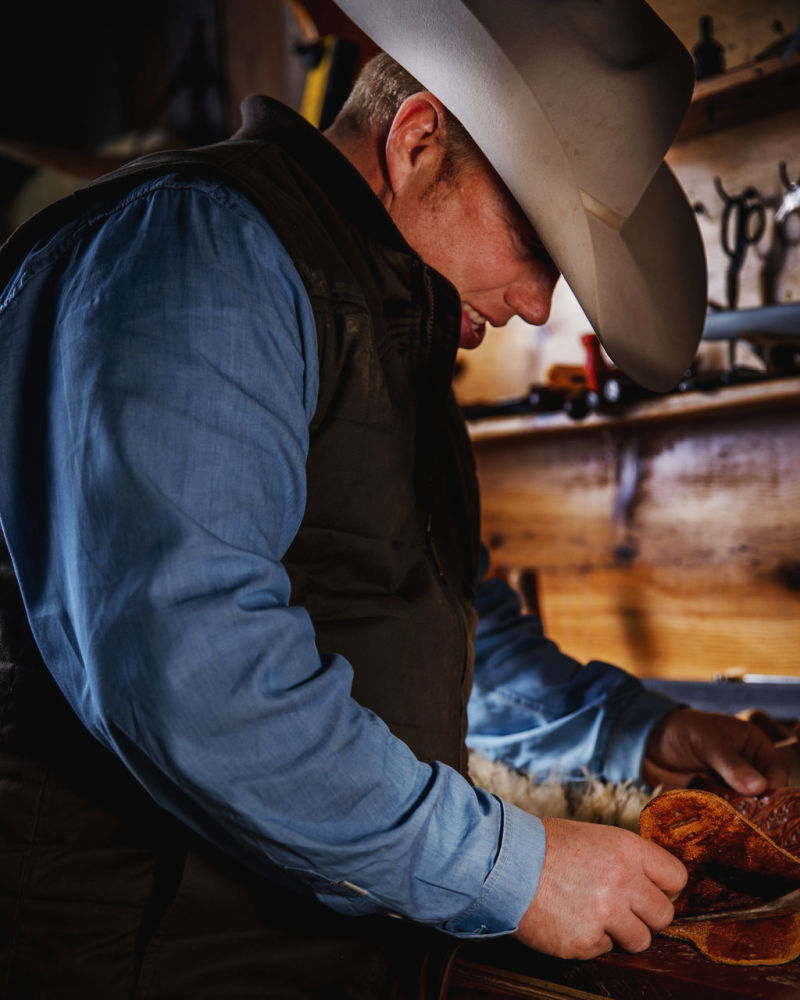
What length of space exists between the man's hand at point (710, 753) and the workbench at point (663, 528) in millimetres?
746

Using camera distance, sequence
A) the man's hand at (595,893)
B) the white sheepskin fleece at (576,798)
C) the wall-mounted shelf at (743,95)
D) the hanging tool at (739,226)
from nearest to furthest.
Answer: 1. the man's hand at (595,893)
2. the white sheepskin fleece at (576,798)
3. the wall-mounted shelf at (743,95)
4. the hanging tool at (739,226)

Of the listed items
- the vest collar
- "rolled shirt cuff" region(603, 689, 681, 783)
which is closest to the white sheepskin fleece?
"rolled shirt cuff" region(603, 689, 681, 783)

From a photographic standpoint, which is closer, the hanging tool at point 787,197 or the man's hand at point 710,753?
the man's hand at point 710,753

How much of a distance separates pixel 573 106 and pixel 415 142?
0.54ft

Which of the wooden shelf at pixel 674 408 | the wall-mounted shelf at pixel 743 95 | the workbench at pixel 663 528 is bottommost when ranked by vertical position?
the workbench at pixel 663 528

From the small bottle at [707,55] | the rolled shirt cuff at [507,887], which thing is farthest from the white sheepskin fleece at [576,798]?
the small bottle at [707,55]

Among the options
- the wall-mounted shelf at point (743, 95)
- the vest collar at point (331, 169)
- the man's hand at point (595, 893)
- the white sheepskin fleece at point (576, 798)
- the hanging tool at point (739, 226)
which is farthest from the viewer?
the hanging tool at point (739, 226)

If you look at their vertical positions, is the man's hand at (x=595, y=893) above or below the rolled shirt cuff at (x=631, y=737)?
above

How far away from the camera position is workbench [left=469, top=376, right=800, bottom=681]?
1.93 m

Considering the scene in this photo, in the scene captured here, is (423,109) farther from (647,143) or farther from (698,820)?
(698,820)

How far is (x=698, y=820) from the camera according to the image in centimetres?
79

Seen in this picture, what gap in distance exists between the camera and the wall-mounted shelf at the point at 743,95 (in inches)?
65.9

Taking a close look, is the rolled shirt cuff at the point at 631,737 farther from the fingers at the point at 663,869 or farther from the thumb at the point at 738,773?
the fingers at the point at 663,869

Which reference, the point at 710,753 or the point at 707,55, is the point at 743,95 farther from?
the point at 710,753
